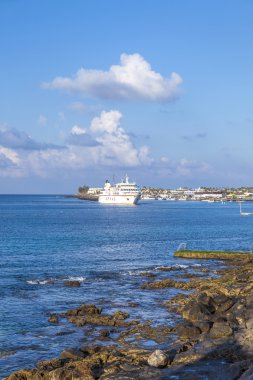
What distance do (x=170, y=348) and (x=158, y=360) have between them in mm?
2725

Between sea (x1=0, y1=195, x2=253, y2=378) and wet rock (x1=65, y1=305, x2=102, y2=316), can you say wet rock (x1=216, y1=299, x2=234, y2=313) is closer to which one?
sea (x1=0, y1=195, x2=253, y2=378)

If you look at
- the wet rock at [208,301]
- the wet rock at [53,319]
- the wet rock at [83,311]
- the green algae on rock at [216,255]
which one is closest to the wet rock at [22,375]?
the wet rock at [53,319]

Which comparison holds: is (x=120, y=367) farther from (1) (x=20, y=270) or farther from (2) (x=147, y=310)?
(1) (x=20, y=270)

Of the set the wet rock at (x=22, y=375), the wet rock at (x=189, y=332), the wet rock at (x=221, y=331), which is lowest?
the wet rock at (x=22, y=375)

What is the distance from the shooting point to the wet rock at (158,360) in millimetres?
22094

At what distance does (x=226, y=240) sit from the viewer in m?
88.1

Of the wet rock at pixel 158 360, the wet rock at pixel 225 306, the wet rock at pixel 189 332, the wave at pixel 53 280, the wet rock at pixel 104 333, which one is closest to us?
the wet rock at pixel 158 360

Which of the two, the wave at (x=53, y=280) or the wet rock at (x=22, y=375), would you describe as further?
the wave at (x=53, y=280)

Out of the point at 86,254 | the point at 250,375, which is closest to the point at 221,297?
the point at 250,375

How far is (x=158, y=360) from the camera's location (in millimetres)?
22156

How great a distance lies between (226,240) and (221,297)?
54.6m

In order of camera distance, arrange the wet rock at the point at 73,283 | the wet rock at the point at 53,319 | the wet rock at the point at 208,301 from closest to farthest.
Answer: the wet rock at the point at 208,301 < the wet rock at the point at 53,319 < the wet rock at the point at 73,283

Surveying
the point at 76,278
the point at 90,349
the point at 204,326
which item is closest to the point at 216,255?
the point at 76,278

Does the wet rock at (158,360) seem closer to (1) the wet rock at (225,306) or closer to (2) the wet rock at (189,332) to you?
(2) the wet rock at (189,332)
